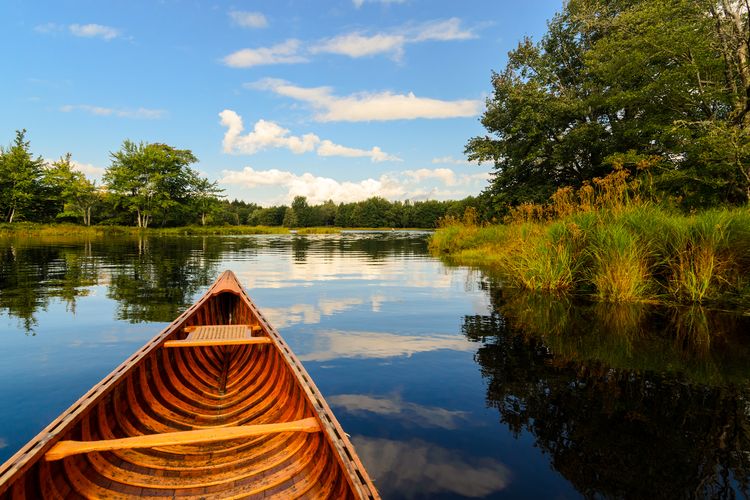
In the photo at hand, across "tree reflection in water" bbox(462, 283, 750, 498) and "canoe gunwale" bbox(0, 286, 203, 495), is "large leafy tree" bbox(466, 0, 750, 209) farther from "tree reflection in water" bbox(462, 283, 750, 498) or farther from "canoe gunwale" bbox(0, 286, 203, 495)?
"canoe gunwale" bbox(0, 286, 203, 495)

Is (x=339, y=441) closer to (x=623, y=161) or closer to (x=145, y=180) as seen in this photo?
(x=623, y=161)

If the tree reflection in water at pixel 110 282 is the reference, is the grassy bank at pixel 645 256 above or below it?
above

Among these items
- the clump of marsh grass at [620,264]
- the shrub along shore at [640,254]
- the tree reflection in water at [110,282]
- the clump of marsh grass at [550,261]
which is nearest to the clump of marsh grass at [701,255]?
the shrub along shore at [640,254]

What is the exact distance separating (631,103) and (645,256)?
1486 centimetres

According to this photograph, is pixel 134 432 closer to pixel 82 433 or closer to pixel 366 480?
pixel 82 433

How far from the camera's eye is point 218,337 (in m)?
5.61

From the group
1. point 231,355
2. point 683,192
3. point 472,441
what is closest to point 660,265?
point 683,192

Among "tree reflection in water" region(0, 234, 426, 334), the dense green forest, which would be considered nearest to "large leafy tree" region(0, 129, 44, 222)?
→ the dense green forest

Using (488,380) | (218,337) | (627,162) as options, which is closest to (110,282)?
(218,337)

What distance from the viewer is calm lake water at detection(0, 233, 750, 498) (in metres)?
3.58

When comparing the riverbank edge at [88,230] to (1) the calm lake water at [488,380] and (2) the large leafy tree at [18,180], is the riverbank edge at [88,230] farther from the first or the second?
(1) the calm lake water at [488,380]

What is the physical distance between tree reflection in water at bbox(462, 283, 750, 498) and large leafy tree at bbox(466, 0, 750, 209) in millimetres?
8819

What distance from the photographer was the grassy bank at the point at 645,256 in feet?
29.4

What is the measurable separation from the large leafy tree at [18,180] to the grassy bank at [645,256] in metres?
59.8
